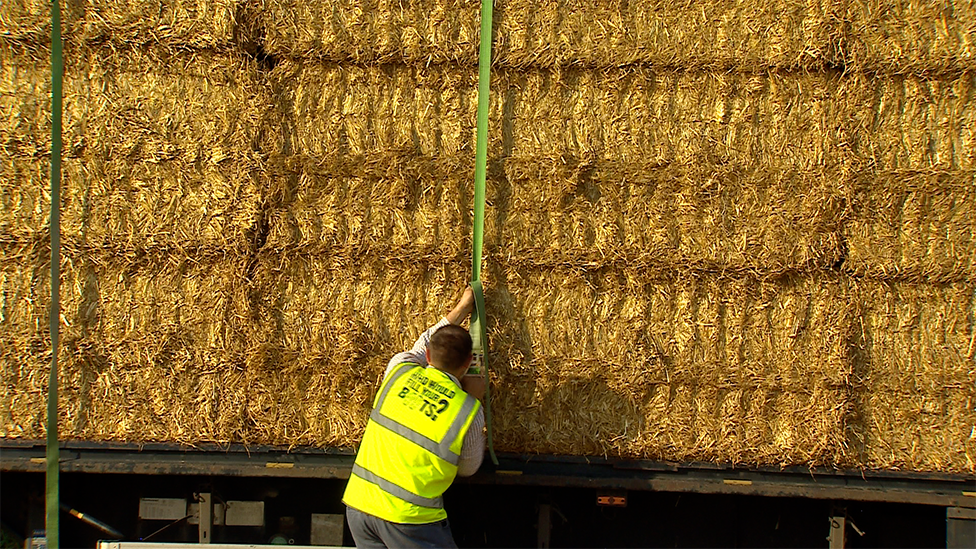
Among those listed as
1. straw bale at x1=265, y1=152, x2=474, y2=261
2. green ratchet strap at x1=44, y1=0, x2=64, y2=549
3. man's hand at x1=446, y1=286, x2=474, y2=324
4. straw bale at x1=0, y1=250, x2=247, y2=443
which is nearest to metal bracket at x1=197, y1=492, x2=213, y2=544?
straw bale at x1=0, y1=250, x2=247, y2=443

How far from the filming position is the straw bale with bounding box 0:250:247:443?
421 centimetres

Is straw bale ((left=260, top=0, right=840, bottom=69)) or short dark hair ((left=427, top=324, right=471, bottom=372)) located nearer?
short dark hair ((left=427, top=324, right=471, bottom=372))

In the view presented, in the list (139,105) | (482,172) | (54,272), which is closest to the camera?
(482,172)

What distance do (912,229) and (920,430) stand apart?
1154mm

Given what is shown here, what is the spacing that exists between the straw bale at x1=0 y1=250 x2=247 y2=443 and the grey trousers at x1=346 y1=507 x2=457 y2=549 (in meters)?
1.05

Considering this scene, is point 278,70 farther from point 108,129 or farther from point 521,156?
point 521,156

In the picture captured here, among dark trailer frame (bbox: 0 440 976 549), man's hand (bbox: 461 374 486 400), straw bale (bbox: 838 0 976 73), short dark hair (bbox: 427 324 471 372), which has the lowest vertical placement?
dark trailer frame (bbox: 0 440 976 549)

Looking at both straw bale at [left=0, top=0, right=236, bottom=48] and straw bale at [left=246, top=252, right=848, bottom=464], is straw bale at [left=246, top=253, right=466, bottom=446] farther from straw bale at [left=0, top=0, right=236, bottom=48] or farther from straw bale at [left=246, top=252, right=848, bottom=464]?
straw bale at [left=0, top=0, right=236, bottom=48]

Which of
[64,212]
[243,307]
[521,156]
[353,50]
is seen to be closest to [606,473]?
[521,156]

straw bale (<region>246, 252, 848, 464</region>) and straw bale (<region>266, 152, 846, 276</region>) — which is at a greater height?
straw bale (<region>266, 152, 846, 276</region>)

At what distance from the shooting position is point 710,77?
423 cm

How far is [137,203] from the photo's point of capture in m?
4.21

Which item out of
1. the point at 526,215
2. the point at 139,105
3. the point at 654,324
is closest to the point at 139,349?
the point at 139,105

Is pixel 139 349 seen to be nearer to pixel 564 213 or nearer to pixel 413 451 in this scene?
pixel 413 451
